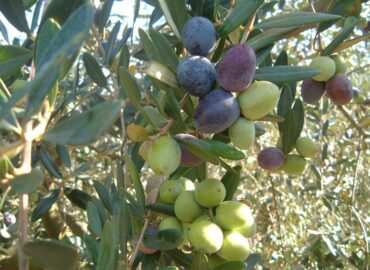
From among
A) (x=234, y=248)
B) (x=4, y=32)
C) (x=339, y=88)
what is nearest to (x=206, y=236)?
(x=234, y=248)

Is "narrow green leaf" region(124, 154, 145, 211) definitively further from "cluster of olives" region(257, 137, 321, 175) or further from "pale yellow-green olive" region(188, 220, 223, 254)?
"cluster of olives" region(257, 137, 321, 175)

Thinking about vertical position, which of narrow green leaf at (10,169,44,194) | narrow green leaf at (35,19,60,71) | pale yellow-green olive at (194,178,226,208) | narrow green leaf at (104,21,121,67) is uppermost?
narrow green leaf at (35,19,60,71)

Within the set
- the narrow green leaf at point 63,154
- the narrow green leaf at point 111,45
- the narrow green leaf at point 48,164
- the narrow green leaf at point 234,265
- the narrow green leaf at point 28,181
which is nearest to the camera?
the narrow green leaf at point 28,181

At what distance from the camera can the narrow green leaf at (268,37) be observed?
3.72ft

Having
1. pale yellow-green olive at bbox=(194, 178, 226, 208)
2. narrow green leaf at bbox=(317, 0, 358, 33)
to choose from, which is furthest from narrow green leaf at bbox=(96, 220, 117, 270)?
narrow green leaf at bbox=(317, 0, 358, 33)

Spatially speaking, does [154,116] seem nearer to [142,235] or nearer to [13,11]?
[142,235]

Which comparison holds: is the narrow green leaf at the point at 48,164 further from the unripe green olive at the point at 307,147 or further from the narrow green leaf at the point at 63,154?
the unripe green olive at the point at 307,147

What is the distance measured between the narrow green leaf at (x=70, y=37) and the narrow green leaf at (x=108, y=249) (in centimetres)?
37

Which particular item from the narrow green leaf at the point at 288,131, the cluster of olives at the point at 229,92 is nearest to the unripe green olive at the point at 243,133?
the cluster of olives at the point at 229,92

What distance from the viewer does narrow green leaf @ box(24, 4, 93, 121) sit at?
517 mm

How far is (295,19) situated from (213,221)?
461 mm

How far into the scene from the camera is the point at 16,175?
0.68 metres

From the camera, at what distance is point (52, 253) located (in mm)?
785

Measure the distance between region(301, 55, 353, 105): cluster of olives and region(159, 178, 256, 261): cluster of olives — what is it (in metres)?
0.49
